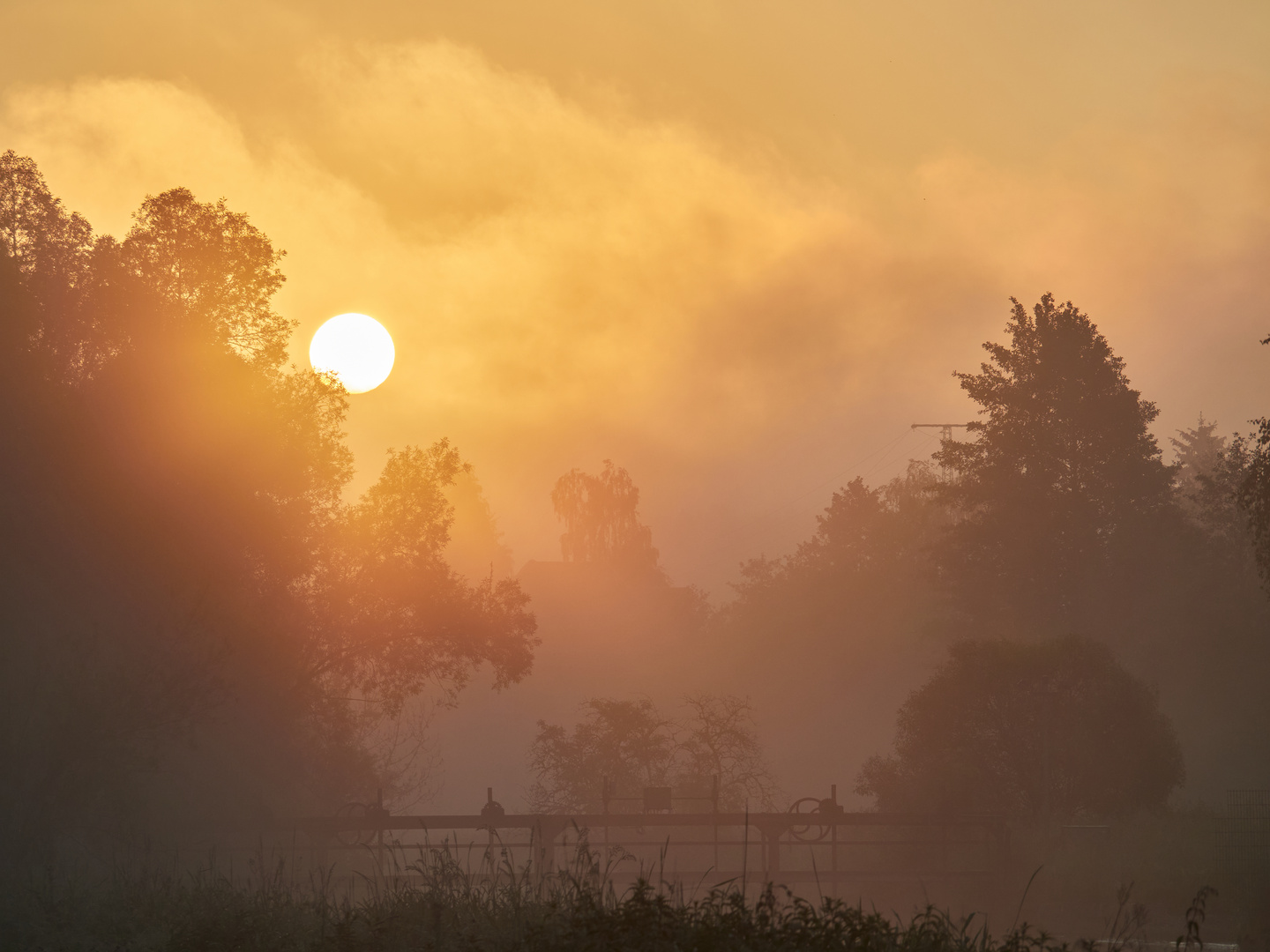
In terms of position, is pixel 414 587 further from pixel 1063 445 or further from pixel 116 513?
pixel 1063 445

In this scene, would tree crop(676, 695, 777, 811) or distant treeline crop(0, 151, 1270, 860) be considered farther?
tree crop(676, 695, 777, 811)

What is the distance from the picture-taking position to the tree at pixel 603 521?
89.1 metres

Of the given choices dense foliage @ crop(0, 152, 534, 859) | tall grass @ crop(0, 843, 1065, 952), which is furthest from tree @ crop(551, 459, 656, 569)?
tall grass @ crop(0, 843, 1065, 952)

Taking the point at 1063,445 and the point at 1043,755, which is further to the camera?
the point at 1063,445

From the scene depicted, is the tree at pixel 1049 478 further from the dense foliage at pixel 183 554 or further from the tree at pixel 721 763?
the dense foliage at pixel 183 554

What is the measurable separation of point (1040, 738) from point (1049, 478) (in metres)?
18.9

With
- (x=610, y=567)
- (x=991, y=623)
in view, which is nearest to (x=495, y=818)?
(x=991, y=623)

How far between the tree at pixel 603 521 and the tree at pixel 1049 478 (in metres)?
41.5

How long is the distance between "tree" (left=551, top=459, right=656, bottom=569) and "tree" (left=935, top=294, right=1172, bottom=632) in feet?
136

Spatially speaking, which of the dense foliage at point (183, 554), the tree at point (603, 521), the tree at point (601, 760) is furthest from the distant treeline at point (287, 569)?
the tree at point (603, 521)

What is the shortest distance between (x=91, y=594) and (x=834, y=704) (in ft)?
174

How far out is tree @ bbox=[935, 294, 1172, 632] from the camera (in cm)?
4597

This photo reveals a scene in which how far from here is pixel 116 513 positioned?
22578mm

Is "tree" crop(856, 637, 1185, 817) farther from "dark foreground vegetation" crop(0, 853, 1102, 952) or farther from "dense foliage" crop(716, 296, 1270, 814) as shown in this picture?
"dark foreground vegetation" crop(0, 853, 1102, 952)
